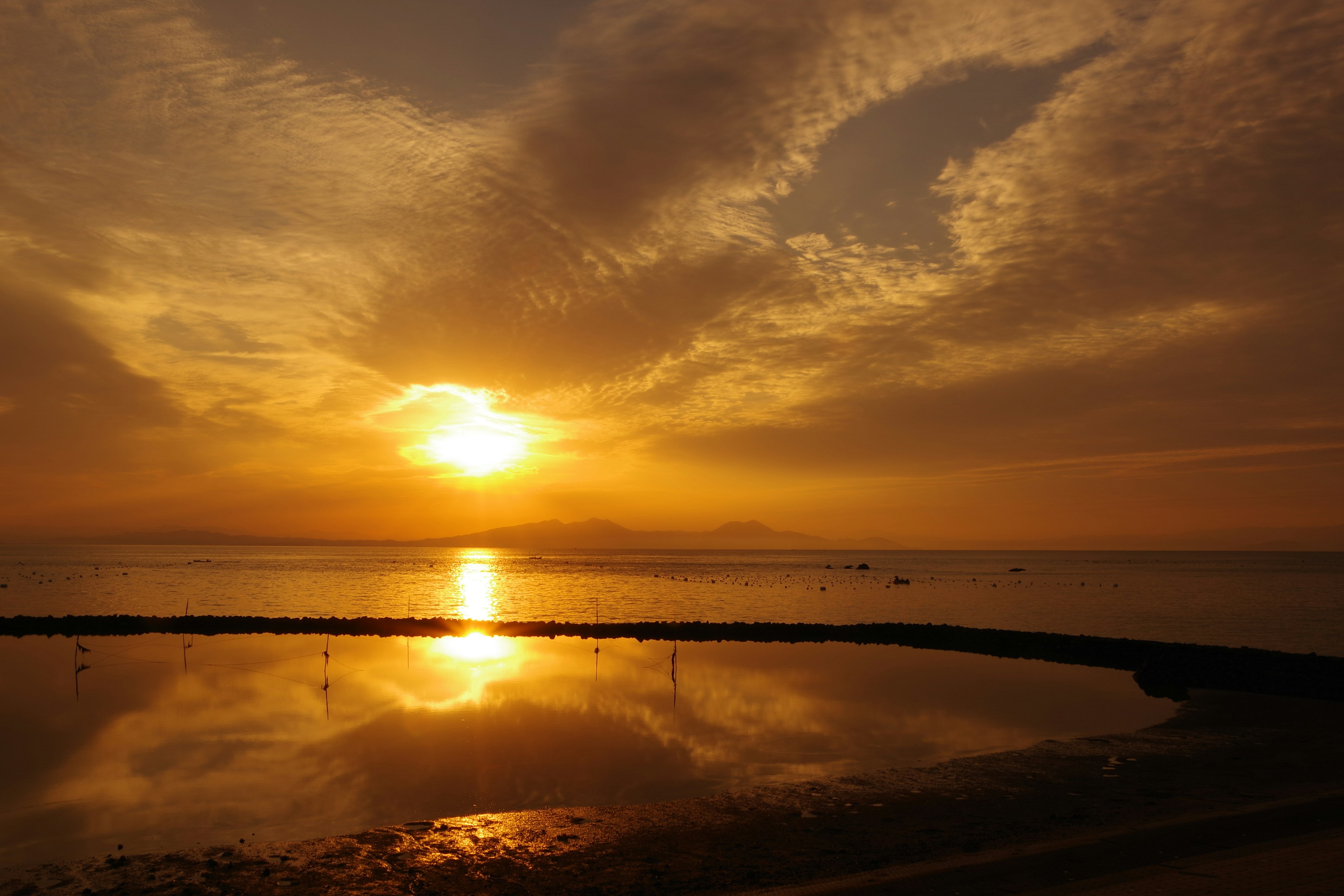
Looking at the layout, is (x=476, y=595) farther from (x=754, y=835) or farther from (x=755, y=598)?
(x=754, y=835)

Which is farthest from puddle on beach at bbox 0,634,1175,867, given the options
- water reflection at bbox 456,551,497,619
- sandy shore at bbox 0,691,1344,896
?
water reflection at bbox 456,551,497,619

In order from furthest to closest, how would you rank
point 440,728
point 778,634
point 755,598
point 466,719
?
point 755,598, point 778,634, point 466,719, point 440,728

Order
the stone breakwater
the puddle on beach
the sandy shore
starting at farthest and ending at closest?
the stone breakwater
the puddle on beach
the sandy shore

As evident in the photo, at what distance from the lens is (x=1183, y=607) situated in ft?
255

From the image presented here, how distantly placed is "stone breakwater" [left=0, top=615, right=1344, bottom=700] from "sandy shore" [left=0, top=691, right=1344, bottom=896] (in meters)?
19.1

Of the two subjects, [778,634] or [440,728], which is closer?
[440,728]

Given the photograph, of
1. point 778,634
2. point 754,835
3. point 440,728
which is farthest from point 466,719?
point 778,634

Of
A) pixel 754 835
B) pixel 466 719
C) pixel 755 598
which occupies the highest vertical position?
pixel 754 835

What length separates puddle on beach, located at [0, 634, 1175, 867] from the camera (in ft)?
52.0

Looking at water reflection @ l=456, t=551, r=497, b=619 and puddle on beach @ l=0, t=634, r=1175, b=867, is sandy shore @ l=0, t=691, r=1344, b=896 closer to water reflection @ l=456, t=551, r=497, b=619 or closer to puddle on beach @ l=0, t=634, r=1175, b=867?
puddle on beach @ l=0, t=634, r=1175, b=867

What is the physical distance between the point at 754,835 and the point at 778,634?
1556 inches

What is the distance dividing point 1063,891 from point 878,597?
85.2 meters

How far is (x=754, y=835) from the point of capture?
14.0 metres

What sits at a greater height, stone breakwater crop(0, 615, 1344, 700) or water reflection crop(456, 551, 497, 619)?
stone breakwater crop(0, 615, 1344, 700)
